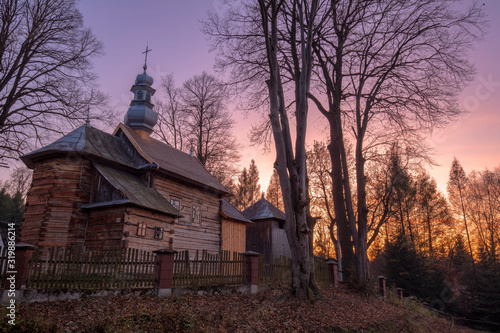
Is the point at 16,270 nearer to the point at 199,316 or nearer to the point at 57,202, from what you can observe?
the point at 199,316

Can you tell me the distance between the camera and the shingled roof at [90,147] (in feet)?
48.1

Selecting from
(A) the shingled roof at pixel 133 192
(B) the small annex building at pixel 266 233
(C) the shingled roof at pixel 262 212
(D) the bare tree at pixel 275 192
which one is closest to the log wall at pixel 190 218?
(A) the shingled roof at pixel 133 192

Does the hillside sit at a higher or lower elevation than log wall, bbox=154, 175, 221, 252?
lower

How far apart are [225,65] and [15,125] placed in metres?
10.6

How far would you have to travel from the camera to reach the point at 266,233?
85.1 feet

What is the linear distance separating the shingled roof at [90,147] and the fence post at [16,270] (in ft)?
23.3

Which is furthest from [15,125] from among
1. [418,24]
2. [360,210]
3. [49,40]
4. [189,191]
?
[418,24]

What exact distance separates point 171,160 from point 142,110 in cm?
428

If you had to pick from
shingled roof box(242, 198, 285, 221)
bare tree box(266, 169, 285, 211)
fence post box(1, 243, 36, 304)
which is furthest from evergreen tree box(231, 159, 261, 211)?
fence post box(1, 243, 36, 304)

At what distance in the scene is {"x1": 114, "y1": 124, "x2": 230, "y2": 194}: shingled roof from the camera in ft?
58.0

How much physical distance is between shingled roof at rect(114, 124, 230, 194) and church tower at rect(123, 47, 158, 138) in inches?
30.4

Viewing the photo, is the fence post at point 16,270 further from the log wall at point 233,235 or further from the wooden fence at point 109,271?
the log wall at point 233,235

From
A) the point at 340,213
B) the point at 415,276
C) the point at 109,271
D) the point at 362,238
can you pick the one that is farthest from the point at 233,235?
the point at 415,276

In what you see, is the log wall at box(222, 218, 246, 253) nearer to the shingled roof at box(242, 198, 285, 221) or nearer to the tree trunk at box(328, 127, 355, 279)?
the shingled roof at box(242, 198, 285, 221)
